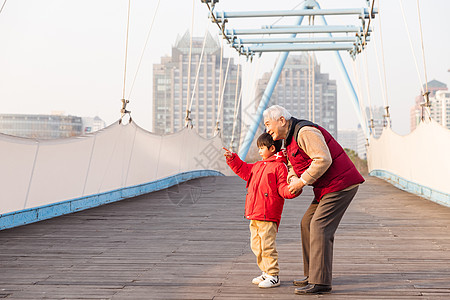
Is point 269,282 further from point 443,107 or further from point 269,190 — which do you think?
point 443,107

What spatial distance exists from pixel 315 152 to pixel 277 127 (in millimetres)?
281

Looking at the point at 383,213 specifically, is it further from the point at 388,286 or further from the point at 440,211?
A: the point at 388,286

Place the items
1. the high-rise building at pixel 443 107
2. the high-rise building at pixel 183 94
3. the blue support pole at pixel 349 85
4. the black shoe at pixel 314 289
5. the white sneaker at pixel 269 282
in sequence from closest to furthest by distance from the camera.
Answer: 1. the black shoe at pixel 314 289
2. the white sneaker at pixel 269 282
3. the blue support pole at pixel 349 85
4. the high-rise building at pixel 183 94
5. the high-rise building at pixel 443 107

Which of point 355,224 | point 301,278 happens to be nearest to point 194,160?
point 355,224

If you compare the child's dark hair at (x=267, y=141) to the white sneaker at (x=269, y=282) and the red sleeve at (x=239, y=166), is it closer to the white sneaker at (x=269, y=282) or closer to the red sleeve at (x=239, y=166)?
the red sleeve at (x=239, y=166)

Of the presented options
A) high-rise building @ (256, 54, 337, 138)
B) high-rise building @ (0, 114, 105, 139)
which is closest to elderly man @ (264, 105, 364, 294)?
high-rise building @ (256, 54, 337, 138)

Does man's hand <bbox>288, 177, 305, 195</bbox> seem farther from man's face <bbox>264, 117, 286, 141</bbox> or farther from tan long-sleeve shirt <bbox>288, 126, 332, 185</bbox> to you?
man's face <bbox>264, 117, 286, 141</bbox>

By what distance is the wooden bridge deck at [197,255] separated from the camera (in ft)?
11.3

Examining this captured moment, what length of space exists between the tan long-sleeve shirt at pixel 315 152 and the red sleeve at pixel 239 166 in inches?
22.8

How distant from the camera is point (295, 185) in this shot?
10.7ft

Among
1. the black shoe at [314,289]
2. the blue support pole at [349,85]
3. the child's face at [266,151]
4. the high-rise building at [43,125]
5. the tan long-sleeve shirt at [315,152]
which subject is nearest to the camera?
the tan long-sleeve shirt at [315,152]

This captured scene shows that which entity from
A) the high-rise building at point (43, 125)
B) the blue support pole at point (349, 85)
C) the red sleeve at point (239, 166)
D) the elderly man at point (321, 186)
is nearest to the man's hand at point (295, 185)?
the elderly man at point (321, 186)

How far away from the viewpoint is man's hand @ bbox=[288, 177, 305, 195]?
128 inches

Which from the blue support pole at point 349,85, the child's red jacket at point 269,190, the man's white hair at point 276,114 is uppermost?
the blue support pole at point 349,85
